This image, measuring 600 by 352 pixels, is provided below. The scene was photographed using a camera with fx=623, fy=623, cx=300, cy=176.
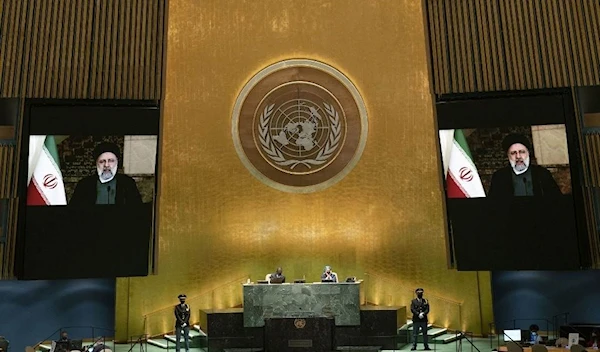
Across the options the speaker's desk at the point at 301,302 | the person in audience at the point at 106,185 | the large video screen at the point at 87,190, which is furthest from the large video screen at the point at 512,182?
the person in audience at the point at 106,185

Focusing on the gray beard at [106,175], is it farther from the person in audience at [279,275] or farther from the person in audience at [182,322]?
the person in audience at [279,275]

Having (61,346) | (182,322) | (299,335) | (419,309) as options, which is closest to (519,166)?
(419,309)

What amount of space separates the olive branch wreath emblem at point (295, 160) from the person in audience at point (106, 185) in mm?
3254

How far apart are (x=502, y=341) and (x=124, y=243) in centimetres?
779

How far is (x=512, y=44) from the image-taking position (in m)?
12.7

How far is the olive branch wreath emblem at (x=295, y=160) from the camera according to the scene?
562 inches

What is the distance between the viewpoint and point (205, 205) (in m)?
13.9

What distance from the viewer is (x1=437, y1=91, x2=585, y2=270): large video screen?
11.9 metres

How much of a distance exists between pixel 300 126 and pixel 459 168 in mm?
3803

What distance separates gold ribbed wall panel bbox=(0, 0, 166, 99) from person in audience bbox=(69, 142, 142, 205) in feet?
3.86

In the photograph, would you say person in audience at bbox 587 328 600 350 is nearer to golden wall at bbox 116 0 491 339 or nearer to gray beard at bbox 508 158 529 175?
gray beard at bbox 508 158 529 175

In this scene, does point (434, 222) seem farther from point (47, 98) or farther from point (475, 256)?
point (47, 98)

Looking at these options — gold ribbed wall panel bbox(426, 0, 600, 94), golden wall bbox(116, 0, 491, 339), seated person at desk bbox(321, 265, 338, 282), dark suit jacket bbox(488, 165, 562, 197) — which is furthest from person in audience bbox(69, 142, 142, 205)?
dark suit jacket bbox(488, 165, 562, 197)

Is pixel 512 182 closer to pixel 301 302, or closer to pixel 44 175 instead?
pixel 301 302
